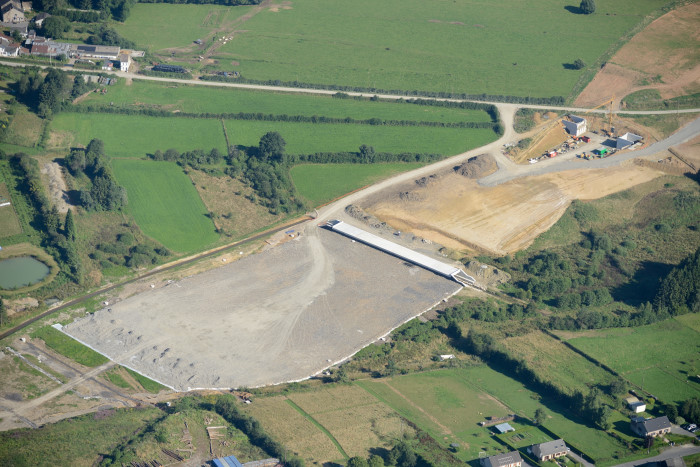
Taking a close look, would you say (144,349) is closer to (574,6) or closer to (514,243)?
(514,243)

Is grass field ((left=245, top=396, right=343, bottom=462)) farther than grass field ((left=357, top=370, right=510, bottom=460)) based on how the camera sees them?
No

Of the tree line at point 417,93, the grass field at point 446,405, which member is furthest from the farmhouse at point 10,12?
the grass field at point 446,405

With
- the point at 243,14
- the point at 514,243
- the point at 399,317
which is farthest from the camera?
the point at 243,14

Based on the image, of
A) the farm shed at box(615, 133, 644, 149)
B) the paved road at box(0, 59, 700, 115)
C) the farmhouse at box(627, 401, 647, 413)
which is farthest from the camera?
the paved road at box(0, 59, 700, 115)

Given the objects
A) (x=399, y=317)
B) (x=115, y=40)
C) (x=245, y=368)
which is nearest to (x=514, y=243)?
→ (x=399, y=317)

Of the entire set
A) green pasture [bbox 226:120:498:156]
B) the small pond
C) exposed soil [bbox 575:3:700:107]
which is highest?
exposed soil [bbox 575:3:700:107]

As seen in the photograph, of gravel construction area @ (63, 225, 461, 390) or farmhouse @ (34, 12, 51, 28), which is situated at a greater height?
farmhouse @ (34, 12, 51, 28)

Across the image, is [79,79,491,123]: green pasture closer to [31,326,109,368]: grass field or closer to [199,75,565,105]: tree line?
[199,75,565,105]: tree line

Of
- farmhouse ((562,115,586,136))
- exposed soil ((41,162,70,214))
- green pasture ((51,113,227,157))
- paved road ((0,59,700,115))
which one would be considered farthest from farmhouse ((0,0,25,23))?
farmhouse ((562,115,586,136))
